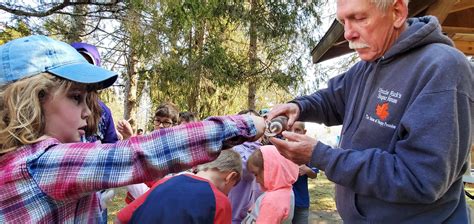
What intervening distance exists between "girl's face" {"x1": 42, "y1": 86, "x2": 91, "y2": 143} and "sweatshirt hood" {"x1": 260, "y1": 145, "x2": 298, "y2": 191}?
6.52 feet

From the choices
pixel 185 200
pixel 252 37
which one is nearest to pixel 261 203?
pixel 185 200

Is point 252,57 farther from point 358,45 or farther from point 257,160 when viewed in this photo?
point 358,45

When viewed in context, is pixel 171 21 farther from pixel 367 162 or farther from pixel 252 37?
pixel 367 162

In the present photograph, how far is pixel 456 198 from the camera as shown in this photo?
4.95ft

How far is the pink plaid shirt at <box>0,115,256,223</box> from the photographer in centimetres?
116

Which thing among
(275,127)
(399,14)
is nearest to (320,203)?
(275,127)

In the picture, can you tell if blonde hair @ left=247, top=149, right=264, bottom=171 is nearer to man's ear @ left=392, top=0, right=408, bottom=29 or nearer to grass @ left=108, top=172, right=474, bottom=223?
man's ear @ left=392, top=0, right=408, bottom=29

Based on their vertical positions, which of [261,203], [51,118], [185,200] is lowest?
[261,203]

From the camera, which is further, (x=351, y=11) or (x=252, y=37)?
(x=252, y=37)

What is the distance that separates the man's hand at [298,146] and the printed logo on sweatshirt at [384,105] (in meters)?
0.27

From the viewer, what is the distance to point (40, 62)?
1.31 m

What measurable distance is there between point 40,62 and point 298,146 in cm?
102

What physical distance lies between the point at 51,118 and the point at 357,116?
1.24 m

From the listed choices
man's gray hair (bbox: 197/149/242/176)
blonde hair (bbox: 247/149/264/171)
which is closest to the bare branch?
blonde hair (bbox: 247/149/264/171)
